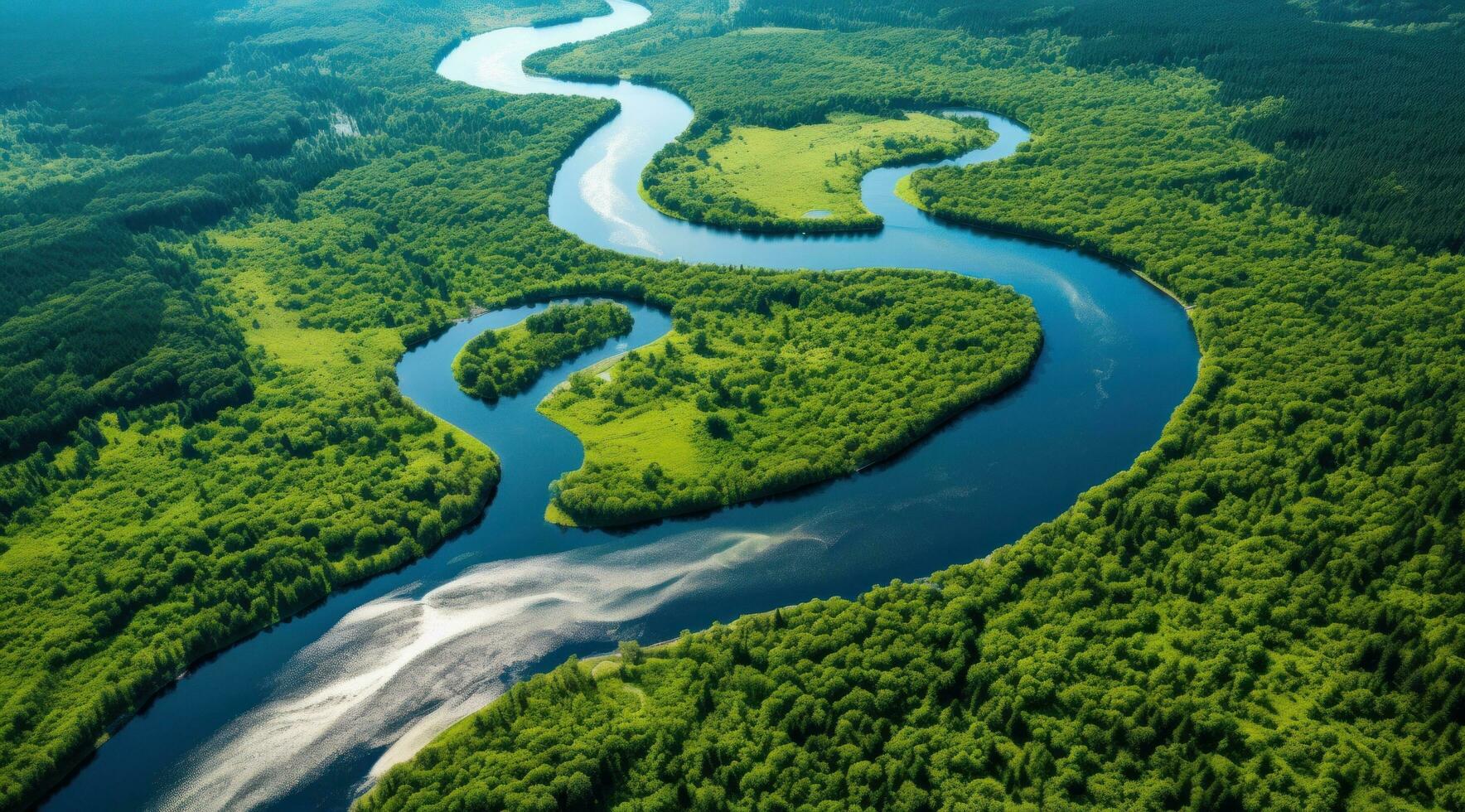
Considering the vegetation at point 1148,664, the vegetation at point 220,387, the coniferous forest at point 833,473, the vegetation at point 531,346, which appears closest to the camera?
the vegetation at point 1148,664

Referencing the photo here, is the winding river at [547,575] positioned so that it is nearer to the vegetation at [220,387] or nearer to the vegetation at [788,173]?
the vegetation at [220,387]

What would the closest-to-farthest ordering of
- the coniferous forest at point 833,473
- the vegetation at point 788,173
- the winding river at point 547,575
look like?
the coniferous forest at point 833,473 → the winding river at point 547,575 → the vegetation at point 788,173

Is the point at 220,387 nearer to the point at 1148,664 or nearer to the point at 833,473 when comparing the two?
the point at 833,473

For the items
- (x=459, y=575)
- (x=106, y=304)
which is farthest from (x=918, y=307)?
(x=106, y=304)

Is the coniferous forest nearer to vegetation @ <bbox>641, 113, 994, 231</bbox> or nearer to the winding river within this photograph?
the winding river

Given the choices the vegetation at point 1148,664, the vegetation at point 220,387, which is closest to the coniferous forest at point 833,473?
the vegetation at point 1148,664

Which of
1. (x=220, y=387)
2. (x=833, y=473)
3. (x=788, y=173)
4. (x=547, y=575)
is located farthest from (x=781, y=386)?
(x=788, y=173)
